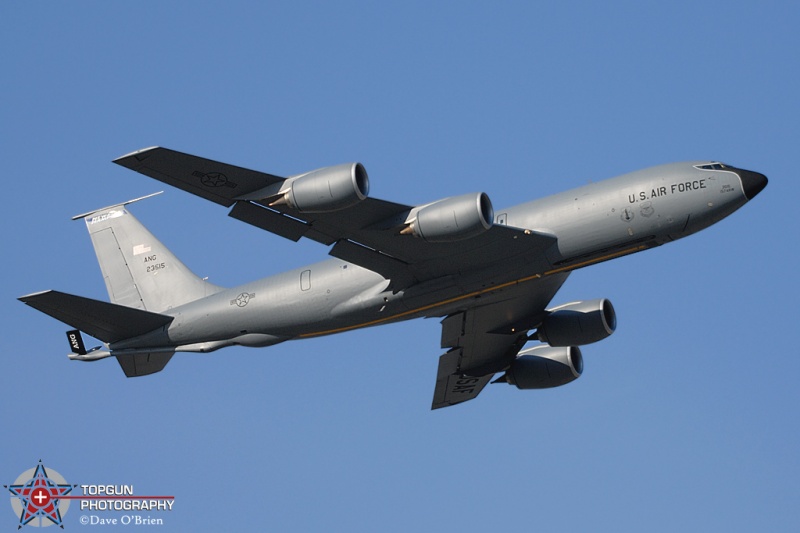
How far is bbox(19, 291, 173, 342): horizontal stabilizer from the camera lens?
41.8 m

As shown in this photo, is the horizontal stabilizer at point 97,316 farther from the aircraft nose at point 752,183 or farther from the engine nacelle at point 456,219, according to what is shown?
the aircraft nose at point 752,183

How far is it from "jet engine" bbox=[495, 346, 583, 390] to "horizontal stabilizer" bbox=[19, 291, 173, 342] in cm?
1524

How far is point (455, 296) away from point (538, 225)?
13.3ft

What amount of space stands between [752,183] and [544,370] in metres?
14.3

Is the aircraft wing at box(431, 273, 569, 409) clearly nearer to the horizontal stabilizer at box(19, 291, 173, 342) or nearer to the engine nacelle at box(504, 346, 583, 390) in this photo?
the engine nacelle at box(504, 346, 583, 390)

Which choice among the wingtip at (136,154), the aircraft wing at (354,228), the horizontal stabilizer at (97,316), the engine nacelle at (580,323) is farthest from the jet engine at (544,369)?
the wingtip at (136,154)

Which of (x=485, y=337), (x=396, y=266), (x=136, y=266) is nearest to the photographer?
(x=396, y=266)

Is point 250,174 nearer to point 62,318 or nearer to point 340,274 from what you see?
point 340,274

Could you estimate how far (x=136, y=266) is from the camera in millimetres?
48938

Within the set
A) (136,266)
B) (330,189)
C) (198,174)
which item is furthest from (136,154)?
(136,266)

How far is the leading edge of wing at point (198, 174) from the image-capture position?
35594 mm

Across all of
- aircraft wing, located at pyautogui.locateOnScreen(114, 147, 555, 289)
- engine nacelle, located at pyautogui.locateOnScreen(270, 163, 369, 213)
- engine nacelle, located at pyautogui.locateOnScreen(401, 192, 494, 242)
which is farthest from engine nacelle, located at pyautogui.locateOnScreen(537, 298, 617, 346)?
engine nacelle, located at pyautogui.locateOnScreen(270, 163, 369, 213)

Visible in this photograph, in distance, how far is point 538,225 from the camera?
1542 inches

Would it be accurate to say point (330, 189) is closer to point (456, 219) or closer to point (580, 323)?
point (456, 219)
